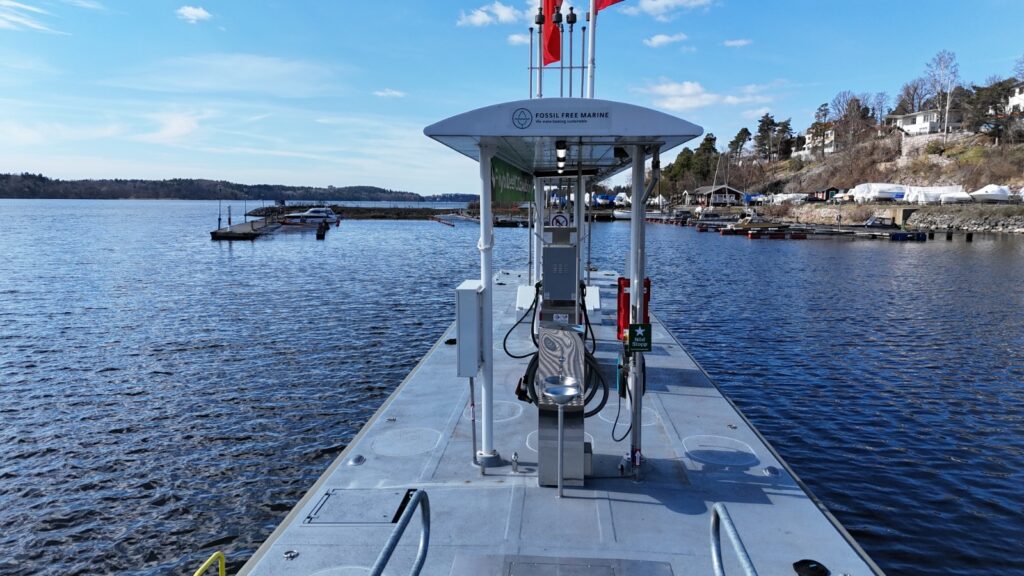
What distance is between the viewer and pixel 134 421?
39.0 feet

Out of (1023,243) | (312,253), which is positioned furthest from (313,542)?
(1023,243)

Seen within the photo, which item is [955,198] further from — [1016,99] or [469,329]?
[469,329]

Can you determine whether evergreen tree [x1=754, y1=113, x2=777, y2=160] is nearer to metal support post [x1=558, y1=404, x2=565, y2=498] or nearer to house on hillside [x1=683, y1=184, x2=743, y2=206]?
house on hillside [x1=683, y1=184, x2=743, y2=206]

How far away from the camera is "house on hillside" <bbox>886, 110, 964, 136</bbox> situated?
107562 millimetres

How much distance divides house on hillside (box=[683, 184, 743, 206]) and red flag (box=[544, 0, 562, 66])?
106630mm

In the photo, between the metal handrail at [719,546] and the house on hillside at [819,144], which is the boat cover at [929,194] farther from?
the metal handrail at [719,546]

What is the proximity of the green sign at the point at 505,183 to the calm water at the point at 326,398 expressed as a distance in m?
5.23

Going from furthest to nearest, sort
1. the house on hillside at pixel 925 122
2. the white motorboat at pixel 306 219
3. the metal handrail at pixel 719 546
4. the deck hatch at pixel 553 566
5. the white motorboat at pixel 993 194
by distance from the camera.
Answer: the house on hillside at pixel 925 122 → the white motorboat at pixel 306 219 → the white motorboat at pixel 993 194 → the deck hatch at pixel 553 566 → the metal handrail at pixel 719 546

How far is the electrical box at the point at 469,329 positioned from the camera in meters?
6.44

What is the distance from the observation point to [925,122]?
11206 centimetres

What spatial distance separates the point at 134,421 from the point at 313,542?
28.2ft

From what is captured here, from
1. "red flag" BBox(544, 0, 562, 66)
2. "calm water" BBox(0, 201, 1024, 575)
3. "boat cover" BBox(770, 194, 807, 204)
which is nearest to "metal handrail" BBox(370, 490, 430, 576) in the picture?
"calm water" BBox(0, 201, 1024, 575)

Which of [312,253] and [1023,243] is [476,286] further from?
[1023,243]

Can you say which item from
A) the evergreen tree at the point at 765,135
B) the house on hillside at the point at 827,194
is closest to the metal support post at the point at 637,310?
the house on hillside at the point at 827,194
